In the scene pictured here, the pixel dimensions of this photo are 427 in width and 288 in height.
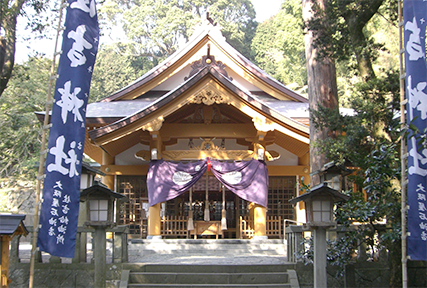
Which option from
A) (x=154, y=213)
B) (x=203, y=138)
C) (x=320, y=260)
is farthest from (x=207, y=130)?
(x=320, y=260)

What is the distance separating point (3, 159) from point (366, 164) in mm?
20418

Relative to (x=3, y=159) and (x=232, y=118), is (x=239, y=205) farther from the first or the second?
(x=3, y=159)

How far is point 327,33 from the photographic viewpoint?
27.9ft

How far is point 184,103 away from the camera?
12.2 metres

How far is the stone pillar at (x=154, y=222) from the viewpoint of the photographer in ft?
41.0

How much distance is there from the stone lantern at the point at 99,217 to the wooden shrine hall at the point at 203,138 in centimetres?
469

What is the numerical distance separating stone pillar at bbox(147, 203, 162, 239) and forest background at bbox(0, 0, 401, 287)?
3.86m

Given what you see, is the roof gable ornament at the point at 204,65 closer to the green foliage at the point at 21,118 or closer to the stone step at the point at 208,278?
the stone step at the point at 208,278

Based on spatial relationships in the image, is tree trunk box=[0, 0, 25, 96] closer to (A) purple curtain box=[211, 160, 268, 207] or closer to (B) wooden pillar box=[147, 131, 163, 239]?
(B) wooden pillar box=[147, 131, 163, 239]

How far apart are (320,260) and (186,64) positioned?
995cm

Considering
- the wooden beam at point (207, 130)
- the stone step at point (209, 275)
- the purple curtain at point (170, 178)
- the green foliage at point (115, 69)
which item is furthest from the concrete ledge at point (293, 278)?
the green foliage at point (115, 69)

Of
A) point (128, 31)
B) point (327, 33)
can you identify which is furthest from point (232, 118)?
point (128, 31)

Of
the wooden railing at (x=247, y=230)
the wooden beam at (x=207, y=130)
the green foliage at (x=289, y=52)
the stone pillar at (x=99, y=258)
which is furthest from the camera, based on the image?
the green foliage at (x=289, y=52)

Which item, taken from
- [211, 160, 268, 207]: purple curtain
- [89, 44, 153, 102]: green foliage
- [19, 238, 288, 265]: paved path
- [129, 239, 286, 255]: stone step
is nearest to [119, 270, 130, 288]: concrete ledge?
[19, 238, 288, 265]: paved path
